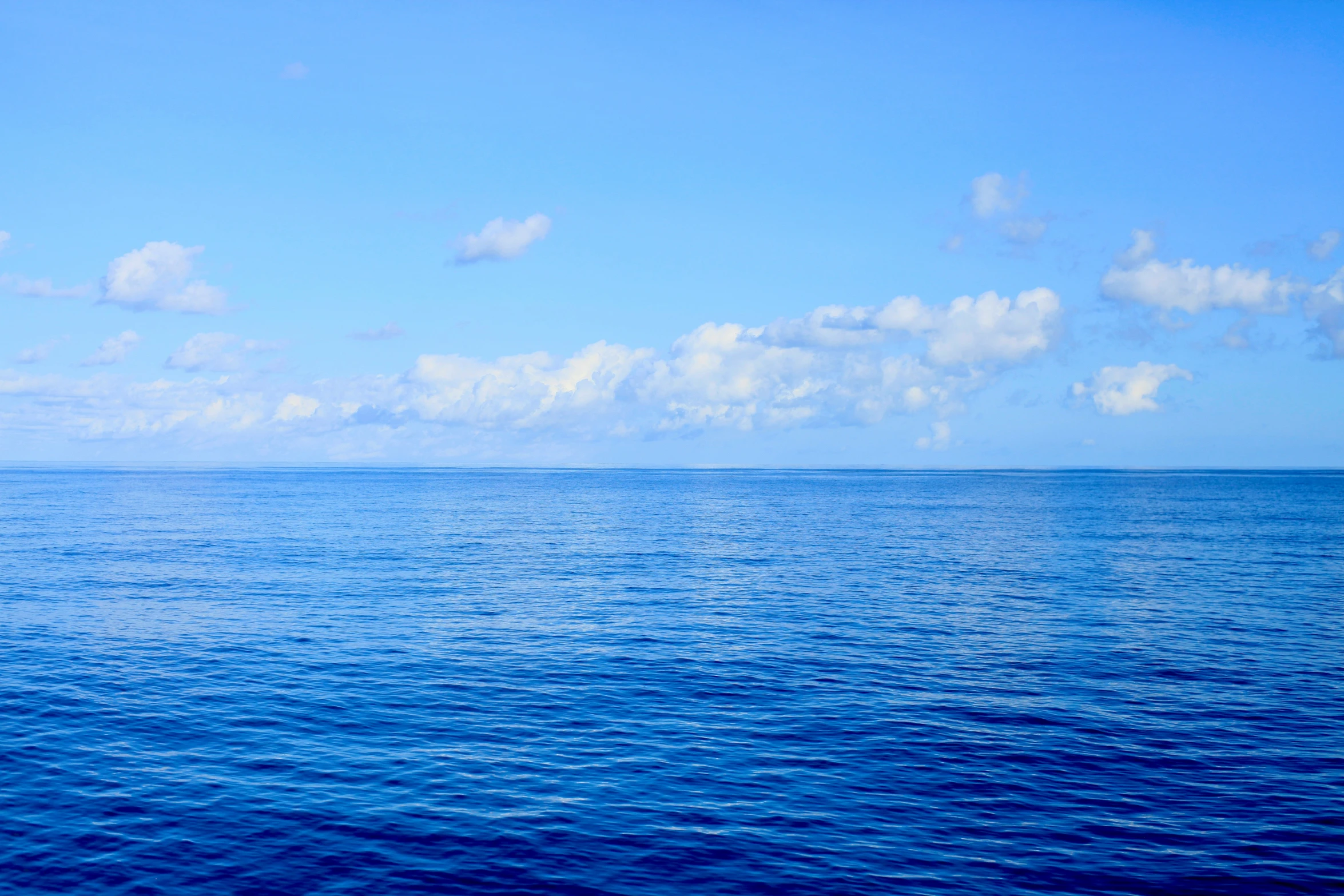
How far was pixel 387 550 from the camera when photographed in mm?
84250

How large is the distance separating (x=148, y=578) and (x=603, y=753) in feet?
159

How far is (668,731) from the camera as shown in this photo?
30.5 meters

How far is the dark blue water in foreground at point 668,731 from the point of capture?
21234 millimetres

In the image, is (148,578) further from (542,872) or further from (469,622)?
(542,872)

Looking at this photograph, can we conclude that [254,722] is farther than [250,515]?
No

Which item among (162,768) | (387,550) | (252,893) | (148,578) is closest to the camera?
(252,893)

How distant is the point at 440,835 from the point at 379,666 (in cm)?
1755

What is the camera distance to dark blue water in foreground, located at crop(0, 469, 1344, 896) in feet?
69.7

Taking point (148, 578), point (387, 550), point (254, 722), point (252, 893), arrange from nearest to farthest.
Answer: point (252, 893), point (254, 722), point (148, 578), point (387, 550)

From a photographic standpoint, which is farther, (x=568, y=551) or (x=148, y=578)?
(x=568, y=551)

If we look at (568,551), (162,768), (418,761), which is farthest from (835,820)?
(568,551)

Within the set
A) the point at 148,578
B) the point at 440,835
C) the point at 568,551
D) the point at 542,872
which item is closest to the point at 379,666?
the point at 440,835

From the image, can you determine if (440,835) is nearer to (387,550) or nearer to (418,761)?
(418,761)

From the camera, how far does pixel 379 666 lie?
38.7 m
